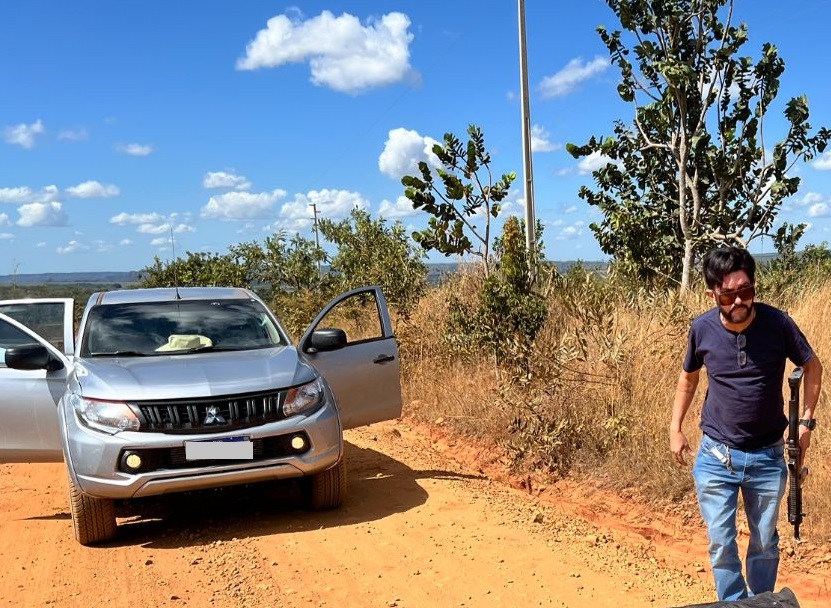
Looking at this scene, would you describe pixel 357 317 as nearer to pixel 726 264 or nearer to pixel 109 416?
pixel 109 416

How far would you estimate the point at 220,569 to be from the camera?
14.6 feet

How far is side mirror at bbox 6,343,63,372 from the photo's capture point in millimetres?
5133

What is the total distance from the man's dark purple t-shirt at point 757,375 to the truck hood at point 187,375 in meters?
2.89

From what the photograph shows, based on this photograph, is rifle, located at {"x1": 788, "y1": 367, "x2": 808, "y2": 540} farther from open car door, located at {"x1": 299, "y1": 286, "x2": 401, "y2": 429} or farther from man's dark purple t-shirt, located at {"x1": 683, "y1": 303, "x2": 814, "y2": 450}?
open car door, located at {"x1": 299, "y1": 286, "x2": 401, "y2": 429}

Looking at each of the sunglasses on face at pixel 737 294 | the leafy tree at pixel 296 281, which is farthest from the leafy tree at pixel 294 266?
the sunglasses on face at pixel 737 294

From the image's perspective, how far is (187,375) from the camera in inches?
196

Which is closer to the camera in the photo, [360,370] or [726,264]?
[726,264]

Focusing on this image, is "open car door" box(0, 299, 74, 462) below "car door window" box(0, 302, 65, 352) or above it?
below

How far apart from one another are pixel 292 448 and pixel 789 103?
317 inches

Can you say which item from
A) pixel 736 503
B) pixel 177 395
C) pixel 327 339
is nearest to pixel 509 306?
pixel 327 339

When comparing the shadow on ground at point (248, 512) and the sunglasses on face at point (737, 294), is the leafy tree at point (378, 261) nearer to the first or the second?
the shadow on ground at point (248, 512)

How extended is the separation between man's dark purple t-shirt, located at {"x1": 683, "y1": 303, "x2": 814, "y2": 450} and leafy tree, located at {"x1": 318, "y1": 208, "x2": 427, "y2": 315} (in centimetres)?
917

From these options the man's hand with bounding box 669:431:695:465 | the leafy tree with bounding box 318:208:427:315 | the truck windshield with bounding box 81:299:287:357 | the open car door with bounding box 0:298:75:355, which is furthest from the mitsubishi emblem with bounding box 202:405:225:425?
the leafy tree with bounding box 318:208:427:315

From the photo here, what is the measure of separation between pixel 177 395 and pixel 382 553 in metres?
1.65
